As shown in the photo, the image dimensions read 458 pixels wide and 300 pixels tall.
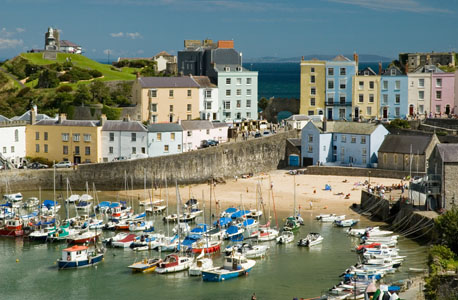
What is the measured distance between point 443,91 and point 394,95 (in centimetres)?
447

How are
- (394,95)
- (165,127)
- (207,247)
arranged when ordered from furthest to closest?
(394,95) → (165,127) → (207,247)

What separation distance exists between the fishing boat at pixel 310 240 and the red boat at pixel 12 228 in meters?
17.3

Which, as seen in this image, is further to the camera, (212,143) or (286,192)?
(212,143)

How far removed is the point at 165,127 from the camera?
68.2m

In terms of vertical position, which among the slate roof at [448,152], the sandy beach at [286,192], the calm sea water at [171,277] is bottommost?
the calm sea water at [171,277]

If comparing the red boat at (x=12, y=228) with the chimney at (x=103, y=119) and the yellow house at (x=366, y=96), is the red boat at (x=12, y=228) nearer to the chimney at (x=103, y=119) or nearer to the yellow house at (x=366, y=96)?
the chimney at (x=103, y=119)

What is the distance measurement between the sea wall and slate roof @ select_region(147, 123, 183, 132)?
310cm

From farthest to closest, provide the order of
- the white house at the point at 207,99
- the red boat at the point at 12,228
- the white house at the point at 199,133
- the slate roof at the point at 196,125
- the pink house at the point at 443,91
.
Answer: the white house at the point at 207,99
the pink house at the point at 443,91
the slate roof at the point at 196,125
the white house at the point at 199,133
the red boat at the point at 12,228

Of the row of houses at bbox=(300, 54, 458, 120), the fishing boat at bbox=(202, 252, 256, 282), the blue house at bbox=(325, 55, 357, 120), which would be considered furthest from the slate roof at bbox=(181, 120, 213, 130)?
the fishing boat at bbox=(202, 252, 256, 282)

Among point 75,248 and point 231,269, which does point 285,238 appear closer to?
point 231,269

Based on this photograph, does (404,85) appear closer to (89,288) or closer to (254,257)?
(254,257)

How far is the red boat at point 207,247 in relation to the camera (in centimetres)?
4500

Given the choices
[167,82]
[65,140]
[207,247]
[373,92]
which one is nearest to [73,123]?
[65,140]

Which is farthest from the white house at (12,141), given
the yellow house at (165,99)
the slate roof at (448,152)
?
the slate roof at (448,152)
